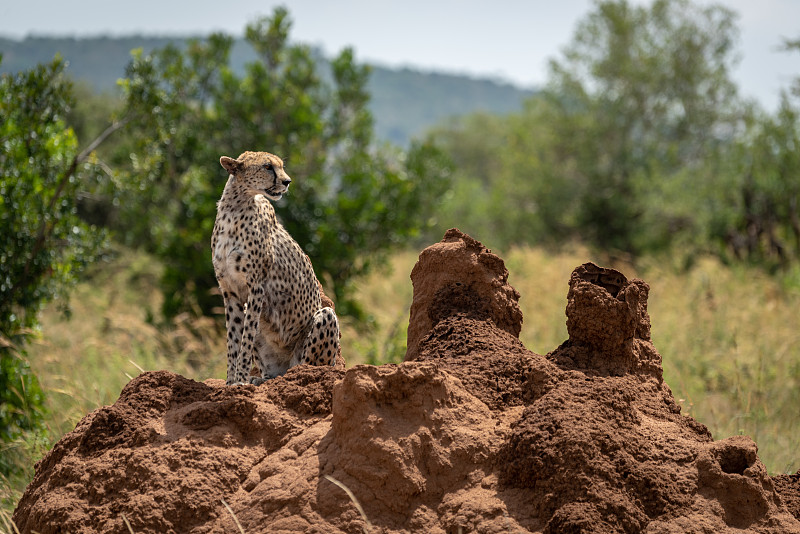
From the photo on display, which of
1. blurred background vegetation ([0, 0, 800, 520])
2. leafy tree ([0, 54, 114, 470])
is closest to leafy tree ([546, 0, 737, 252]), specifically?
blurred background vegetation ([0, 0, 800, 520])

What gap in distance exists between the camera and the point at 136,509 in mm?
3094

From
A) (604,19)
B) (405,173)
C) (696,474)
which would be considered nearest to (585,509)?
(696,474)

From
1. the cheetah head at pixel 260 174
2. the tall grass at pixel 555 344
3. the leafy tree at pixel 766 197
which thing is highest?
the leafy tree at pixel 766 197

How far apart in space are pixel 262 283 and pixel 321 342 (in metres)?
0.50

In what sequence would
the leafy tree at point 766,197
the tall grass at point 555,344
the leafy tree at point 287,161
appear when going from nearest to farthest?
the tall grass at point 555,344, the leafy tree at point 287,161, the leafy tree at point 766,197

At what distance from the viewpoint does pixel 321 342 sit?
4.82m

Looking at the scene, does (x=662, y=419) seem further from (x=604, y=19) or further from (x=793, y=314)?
(x=604, y=19)

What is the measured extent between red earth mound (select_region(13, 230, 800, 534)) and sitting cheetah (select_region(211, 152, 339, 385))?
946 millimetres

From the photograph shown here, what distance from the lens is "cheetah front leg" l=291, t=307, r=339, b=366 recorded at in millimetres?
4812

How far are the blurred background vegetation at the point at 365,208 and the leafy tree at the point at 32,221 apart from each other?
0.02 m

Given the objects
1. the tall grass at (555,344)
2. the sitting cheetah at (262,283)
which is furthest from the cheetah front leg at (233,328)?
the tall grass at (555,344)

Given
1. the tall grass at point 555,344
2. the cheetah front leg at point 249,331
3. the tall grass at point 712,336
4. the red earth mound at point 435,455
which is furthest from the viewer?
the tall grass at point 712,336

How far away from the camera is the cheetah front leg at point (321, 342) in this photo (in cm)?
481

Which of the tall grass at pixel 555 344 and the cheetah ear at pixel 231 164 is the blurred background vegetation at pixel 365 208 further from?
the cheetah ear at pixel 231 164
